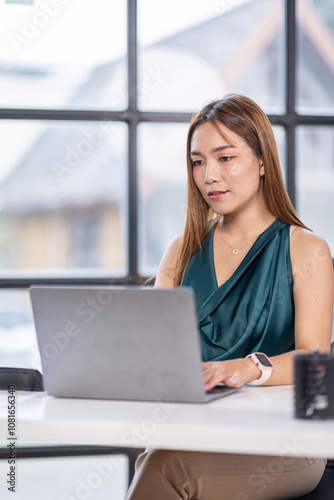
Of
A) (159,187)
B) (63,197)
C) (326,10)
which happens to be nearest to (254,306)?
(159,187)

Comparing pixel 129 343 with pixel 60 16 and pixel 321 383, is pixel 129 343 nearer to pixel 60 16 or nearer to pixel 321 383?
pixel 321 383

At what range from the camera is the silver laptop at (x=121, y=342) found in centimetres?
98

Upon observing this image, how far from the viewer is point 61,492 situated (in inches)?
102

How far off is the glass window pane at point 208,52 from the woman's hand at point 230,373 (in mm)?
1584

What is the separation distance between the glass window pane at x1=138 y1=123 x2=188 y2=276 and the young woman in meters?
0.74

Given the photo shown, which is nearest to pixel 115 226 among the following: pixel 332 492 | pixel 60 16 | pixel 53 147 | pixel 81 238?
pixel 81 238

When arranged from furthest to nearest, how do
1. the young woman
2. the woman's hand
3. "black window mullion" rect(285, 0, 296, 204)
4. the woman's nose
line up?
"black window mullion" rect(285, 0, 296, 204), the woman's nose, the young woman, the woman's hand

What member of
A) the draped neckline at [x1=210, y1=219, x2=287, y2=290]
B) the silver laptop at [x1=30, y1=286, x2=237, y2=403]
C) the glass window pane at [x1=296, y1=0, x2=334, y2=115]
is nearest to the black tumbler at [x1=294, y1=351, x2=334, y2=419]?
the silver laptop at [x1=30, y1=286, x2=237, y2=403]

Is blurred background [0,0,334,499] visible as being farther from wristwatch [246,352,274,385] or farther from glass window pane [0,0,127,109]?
wristwatch [246,352,274,385]

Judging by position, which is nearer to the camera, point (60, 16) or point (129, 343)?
point (129, 343)

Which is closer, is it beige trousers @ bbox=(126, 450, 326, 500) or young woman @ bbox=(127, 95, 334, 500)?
beige trousers @ bbox=(126, 450, 326, 500)

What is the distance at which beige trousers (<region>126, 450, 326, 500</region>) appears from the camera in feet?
3.92

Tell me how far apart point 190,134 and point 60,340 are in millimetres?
863

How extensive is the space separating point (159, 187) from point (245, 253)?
0.97 m
